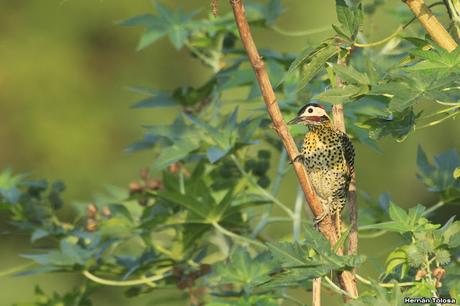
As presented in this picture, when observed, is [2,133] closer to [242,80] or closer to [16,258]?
[16,258]

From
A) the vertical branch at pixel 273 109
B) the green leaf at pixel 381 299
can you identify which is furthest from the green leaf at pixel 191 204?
the green leaf at pixel 381 299

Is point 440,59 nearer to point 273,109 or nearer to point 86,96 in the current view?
point 273,109

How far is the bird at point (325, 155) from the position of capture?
2328 mm

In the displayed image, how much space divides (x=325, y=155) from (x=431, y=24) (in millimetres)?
781

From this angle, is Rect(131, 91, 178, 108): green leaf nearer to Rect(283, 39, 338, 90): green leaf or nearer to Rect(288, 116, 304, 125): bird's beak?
Rect(288, 116, 304, 125): bird's beak

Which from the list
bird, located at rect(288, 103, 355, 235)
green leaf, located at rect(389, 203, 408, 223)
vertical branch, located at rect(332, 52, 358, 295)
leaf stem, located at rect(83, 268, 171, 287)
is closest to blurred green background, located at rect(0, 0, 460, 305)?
leaf stem, located at rect(83, 268, 171, 287)

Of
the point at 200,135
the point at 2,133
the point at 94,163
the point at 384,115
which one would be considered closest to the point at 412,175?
the point at 94,163

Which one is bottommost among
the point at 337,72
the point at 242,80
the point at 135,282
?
the point at 135,282

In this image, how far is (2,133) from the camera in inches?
227

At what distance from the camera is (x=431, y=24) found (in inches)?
66.6

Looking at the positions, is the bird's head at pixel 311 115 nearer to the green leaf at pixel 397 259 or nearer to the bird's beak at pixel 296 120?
the bird's beak at pixel 296 120

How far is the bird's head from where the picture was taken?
2379 mm

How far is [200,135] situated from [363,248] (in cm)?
212

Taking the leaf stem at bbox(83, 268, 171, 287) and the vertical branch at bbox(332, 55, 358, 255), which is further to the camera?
the leaf stem at bbox(83, 268, 171, 287)
